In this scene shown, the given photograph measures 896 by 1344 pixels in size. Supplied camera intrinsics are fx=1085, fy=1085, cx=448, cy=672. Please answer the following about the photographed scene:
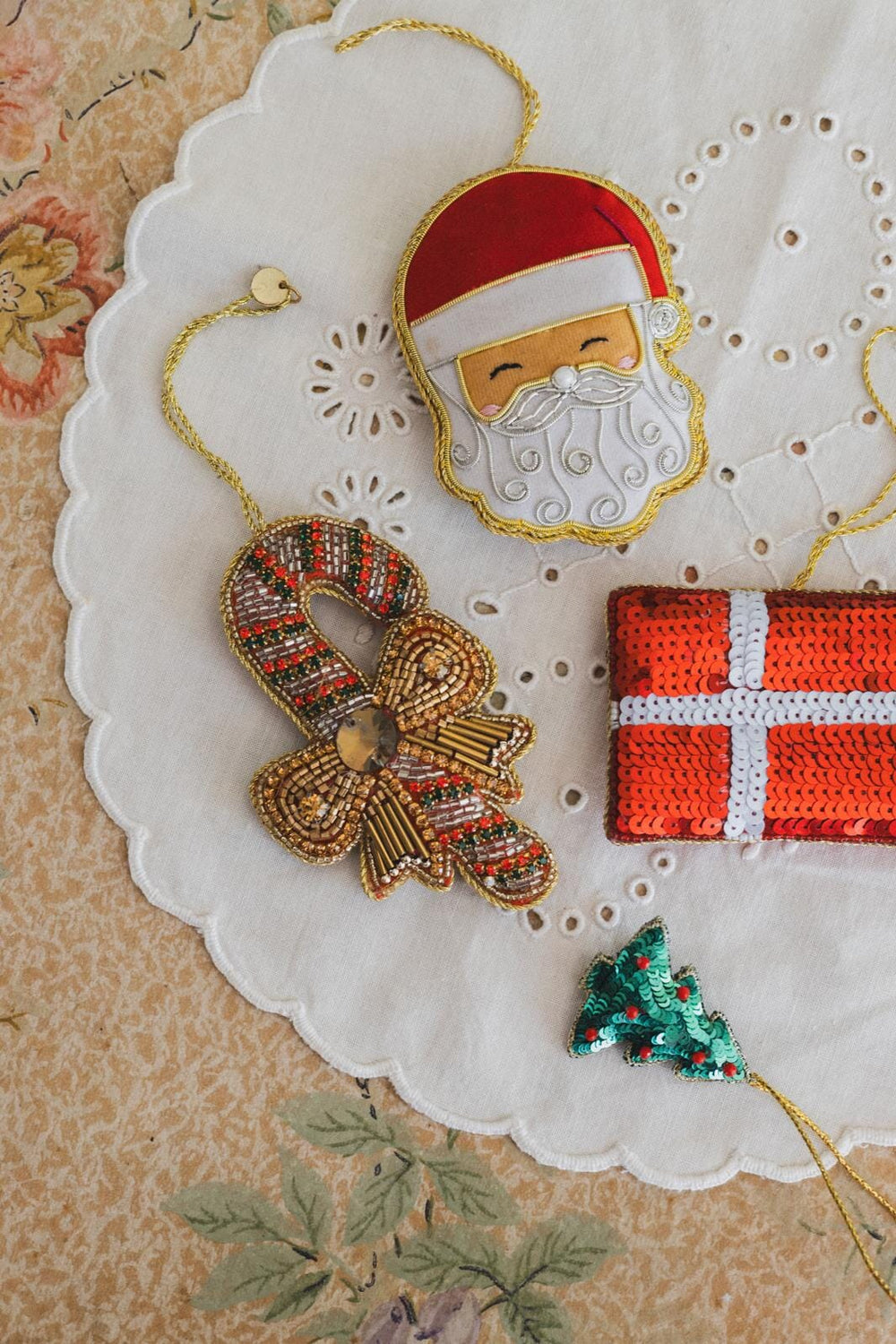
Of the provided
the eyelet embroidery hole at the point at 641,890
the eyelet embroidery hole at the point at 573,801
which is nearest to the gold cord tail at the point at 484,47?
the eyelet embroidery hole at the point at 573,801

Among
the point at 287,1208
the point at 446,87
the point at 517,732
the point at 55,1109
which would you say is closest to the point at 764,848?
the point at 517,732

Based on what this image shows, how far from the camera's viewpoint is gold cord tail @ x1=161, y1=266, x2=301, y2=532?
45.3 inches

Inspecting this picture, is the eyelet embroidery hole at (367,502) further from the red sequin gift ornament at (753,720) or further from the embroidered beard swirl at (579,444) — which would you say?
the red sequin gift ornament at (753,720)

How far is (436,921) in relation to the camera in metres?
1.14

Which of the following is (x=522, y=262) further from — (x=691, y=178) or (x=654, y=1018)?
(x=654, y=1018)

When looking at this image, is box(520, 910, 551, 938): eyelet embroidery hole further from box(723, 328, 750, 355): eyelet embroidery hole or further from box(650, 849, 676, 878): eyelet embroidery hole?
box(723, 328, 750, 355): eyelet embroidery hole

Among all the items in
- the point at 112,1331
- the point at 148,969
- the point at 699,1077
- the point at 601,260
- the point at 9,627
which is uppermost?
the point at 601,260

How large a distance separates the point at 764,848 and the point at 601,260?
0.63 m

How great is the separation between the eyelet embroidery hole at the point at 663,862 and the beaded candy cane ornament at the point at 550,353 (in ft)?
1.09

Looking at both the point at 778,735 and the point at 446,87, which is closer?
the point at 778,735

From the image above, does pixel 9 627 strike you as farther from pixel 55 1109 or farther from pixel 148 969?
pixel 55 1109

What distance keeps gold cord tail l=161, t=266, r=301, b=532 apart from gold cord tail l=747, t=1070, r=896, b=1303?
2.61 feet

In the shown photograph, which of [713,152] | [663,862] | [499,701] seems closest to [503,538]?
[499,701]

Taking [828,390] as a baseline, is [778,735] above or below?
below
